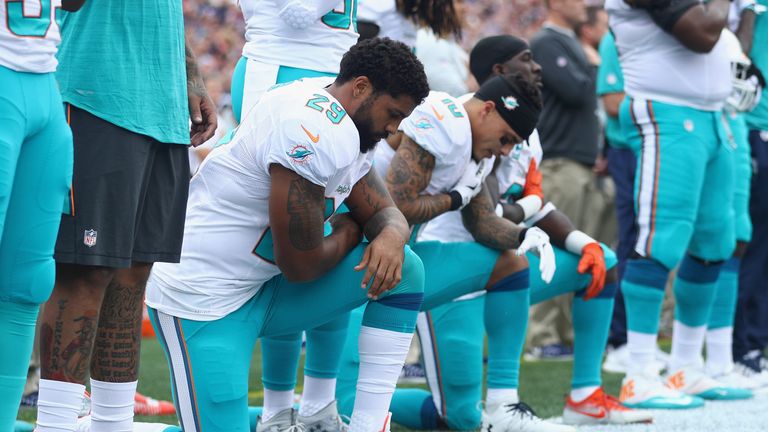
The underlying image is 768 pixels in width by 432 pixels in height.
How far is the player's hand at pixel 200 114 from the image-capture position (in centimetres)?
311

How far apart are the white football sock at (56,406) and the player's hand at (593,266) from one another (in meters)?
1.99

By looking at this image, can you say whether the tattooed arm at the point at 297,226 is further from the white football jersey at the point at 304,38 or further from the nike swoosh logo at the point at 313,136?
the white football jersey at the point at 304,38

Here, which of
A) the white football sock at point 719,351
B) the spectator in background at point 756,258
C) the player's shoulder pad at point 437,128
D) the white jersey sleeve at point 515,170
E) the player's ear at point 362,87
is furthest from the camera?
the spectator in background at point 756,258

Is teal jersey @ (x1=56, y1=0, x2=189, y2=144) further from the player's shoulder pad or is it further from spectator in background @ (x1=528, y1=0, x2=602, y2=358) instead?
spectator in background @ (x1=528, y1=0, x2=602, y2=358)

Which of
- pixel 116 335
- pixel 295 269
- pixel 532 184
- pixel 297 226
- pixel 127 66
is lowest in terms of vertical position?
pixel 532 184

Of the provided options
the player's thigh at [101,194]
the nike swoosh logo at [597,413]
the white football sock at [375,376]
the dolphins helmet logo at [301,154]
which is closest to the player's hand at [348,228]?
the white football sock at [375,376]

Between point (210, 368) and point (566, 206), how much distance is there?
13.4ft

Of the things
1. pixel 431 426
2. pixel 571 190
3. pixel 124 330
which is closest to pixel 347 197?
pixel 124 330

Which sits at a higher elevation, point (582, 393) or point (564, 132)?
point (582, 393)

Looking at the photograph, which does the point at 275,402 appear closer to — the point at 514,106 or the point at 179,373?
the point at 179,373

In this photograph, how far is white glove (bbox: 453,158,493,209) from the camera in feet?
12.3

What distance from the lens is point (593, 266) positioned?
13.0 ft

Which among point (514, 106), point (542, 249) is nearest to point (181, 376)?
point (542, 249)

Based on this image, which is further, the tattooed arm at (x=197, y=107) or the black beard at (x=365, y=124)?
the tattooed arm at (x=197, y=107)
